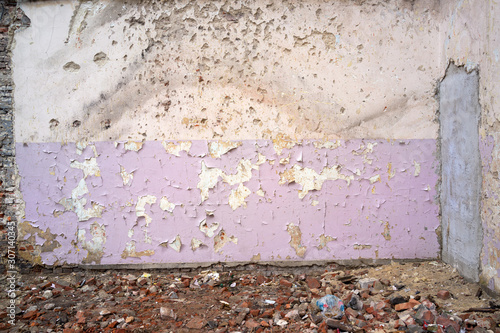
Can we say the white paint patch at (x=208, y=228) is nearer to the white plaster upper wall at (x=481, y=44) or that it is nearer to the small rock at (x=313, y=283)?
the small rock at (x=313, y=283)

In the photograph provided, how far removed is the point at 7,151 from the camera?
136 inches

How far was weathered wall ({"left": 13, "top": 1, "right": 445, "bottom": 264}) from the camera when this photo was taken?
3352mm

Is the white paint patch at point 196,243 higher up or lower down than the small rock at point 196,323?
higher up

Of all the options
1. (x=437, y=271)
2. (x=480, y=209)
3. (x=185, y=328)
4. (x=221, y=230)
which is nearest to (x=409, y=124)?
(x=480, y=209)

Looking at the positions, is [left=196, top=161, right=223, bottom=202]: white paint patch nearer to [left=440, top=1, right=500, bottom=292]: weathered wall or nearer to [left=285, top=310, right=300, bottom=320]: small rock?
[left=285, top=310, right=300, bottom=320]: small rock

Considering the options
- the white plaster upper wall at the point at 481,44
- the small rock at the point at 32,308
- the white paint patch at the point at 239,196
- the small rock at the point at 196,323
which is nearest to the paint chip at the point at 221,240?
the white paint patch at the point at 239,196

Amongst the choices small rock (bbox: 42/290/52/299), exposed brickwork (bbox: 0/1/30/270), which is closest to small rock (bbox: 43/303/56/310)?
small rock (bbox: 42/290/52/299)

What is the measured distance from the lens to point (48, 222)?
3.44 m

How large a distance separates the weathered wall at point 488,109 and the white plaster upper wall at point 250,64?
52cm

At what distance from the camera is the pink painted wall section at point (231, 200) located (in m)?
3.37

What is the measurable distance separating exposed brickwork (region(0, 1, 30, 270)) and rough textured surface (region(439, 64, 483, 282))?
4190 mm

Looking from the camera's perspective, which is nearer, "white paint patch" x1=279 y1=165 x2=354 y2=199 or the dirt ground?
the dirt ground

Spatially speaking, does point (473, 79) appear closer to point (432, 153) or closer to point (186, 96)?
point (432, 153)

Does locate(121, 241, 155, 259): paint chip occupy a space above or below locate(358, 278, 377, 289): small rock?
above
